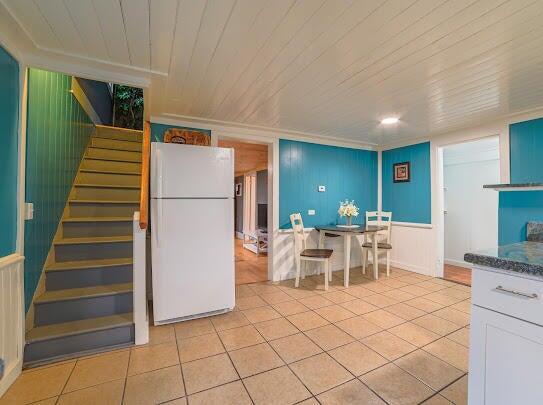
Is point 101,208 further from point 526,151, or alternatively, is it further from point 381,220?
point 526,151

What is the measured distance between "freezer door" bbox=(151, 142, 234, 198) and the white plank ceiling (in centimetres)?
58

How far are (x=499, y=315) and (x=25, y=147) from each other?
3.01m

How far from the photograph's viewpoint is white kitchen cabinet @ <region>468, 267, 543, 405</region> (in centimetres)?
95

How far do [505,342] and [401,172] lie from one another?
3.86m

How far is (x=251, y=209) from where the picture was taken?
7.51 meters

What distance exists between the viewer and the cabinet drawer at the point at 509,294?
938 millimetres

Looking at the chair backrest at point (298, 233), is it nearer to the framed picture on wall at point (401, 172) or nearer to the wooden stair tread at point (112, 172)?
the framed picture on wall at point (401, 172)

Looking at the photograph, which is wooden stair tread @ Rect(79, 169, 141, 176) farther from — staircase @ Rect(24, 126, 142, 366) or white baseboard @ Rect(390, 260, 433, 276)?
white baseboard @ Rect(390, 260, 433, 276)

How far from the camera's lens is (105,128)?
403 centimetres

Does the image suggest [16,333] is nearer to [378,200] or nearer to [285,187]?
[285,187]

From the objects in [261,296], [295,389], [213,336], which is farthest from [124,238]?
[295,389]

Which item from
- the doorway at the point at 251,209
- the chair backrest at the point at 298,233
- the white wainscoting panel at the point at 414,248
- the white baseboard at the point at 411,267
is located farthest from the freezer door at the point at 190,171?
the white baseboard at the point at 411,267

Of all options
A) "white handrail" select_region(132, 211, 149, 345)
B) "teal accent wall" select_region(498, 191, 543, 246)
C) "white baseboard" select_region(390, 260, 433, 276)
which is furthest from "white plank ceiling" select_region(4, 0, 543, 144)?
"white baseboard" select_region(390, 260, 433, 276)

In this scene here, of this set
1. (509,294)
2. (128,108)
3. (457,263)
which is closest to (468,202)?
(457,263)
